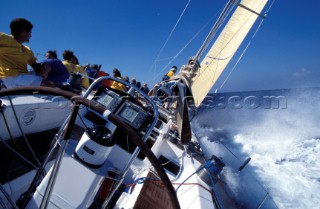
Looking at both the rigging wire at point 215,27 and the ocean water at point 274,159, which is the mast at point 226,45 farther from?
the rigging wire at point 215,27

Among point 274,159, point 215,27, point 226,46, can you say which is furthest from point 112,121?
point 274,159

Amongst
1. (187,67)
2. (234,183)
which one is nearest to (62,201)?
(187,67)

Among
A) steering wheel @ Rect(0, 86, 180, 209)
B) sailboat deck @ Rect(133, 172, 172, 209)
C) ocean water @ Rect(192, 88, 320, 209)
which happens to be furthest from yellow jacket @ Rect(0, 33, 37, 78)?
ocean water @ Rect(192, 88, 320, 209)

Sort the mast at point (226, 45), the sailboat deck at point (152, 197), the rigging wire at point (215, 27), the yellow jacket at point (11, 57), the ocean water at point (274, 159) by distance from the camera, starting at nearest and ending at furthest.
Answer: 1. the sailboat deck at point (152, 197)
2. the yellow jacket at point (11, 57)
3. the rigging wire at point (215, 27)
4. the ocean water at point (274, 159)
5. the mast at point (226, 45)

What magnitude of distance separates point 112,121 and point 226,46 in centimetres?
865

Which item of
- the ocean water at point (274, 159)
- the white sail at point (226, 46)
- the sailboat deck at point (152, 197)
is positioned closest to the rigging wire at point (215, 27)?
the ocean water at point (274, 159)

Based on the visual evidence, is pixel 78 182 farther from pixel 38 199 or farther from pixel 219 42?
pixel 219 42

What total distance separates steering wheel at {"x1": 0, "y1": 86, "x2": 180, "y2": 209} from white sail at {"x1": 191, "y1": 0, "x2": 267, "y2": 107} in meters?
7.65

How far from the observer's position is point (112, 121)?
106cm

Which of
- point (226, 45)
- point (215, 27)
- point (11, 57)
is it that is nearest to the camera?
point (11, 57)

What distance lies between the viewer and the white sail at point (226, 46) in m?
8.64

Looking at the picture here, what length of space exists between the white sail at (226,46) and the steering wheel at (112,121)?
301 inches

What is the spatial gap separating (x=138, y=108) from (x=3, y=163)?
5.22ft

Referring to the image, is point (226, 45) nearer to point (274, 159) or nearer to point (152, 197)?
point (274, 159)
